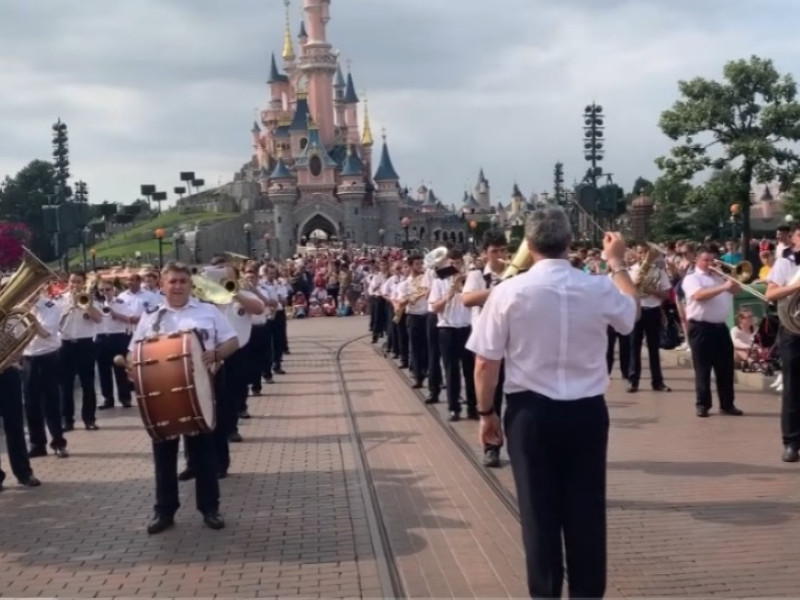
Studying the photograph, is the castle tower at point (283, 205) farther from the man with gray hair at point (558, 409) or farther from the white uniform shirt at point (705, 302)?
the man with gray hair at point (558, 409)

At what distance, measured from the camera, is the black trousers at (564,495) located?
4785mm

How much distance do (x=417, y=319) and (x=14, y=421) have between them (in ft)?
23.8

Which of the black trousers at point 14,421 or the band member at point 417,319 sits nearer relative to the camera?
the black trousers at point 14,421

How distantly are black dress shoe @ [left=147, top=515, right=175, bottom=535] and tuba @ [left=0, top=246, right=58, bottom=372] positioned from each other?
2.23m

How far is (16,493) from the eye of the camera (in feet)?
30.5

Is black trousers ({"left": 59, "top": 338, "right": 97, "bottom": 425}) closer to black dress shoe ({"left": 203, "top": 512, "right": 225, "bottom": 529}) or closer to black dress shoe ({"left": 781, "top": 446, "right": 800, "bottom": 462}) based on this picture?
black dress shoe ({"left": 203, "top": 512, "right": 225, "bottom": 529})

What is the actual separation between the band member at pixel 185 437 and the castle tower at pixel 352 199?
10193 centimetres

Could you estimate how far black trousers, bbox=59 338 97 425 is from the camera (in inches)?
518

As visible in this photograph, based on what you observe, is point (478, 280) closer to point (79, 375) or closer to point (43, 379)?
point (43, 379)

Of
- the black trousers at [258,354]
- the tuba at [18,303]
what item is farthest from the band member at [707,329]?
the tuba at [18,303]

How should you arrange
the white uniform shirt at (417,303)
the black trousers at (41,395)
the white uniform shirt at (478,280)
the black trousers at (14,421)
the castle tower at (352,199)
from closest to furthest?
the black trousers at (14,421)
the white uniform shirt at (478,280)
the black trousers at (41,395)
the white uniform shirt at (417,303)
the castle tower at (352,199)

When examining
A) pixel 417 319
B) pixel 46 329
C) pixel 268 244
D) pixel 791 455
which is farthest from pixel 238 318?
pixel 268 244

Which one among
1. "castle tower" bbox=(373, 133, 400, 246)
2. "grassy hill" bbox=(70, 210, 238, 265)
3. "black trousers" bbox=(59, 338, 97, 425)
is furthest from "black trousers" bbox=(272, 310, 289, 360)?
"castle tower" bbox=(373, 133, 400, 246)

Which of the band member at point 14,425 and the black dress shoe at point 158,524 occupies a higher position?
the band member at point 14,425
